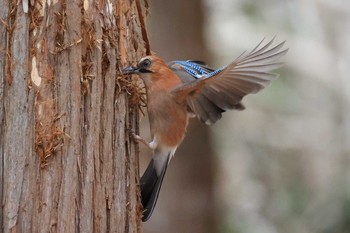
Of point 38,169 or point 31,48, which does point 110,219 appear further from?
point 31,48

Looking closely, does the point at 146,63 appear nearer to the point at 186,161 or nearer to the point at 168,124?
the point at 168,124

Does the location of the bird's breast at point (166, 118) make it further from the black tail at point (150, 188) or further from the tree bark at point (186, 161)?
the tree bark at point (186, 161)

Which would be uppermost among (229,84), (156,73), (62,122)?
(156,73)

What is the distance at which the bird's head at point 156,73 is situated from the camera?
383cm

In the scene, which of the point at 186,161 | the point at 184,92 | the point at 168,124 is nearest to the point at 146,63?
the point at 184,92

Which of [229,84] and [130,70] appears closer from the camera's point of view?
[130,70]

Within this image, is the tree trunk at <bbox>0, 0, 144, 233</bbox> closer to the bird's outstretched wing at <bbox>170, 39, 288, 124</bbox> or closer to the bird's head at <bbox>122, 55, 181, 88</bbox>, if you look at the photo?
the bird's head at <bbox>122, 55, 181, 88</bbox>

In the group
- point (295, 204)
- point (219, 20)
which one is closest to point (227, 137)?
point (219, 20)

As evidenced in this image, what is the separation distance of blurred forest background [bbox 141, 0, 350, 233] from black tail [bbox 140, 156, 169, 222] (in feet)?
10.5

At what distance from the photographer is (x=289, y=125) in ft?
37.8

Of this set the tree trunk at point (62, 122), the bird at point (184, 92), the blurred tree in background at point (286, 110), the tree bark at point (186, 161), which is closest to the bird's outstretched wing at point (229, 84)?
the bird at point (184, 92)

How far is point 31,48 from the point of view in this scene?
313cm

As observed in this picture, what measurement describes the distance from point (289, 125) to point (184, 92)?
25.2 ft

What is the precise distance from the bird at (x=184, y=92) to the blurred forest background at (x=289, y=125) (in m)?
3.17
